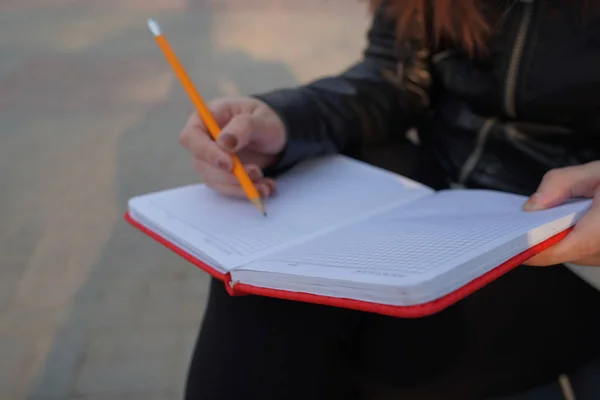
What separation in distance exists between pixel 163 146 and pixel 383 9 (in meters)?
0.85

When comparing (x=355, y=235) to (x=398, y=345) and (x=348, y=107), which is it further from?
(x=348, y=107)

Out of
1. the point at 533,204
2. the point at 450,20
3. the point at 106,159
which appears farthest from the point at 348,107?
the point at 106,159

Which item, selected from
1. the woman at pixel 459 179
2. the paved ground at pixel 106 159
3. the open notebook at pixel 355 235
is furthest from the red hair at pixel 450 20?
the paved ground at pixel 106 159

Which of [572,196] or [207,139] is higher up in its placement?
[207,139]

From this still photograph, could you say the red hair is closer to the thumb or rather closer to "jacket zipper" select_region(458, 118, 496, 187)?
"jacket zipper" select_region(458, 118, 496, 187)

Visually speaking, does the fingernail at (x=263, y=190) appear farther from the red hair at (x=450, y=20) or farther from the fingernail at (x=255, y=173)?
the red hair at (x=450, y=20)

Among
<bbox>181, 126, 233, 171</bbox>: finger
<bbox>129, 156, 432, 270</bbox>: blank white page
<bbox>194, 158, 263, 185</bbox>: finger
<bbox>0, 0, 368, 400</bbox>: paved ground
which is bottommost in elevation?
<bbox>0, 0, 368, 400</bbox>: paved ground

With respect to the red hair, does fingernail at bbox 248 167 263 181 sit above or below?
below

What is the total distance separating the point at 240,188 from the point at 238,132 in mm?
45

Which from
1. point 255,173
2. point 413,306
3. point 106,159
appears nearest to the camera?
point 413,306

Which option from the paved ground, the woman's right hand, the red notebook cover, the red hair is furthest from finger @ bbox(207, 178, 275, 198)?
the paved ground

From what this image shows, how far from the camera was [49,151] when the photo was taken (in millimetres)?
1350

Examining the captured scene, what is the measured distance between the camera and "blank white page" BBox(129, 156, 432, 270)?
0.45m

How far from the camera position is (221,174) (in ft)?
1.68
